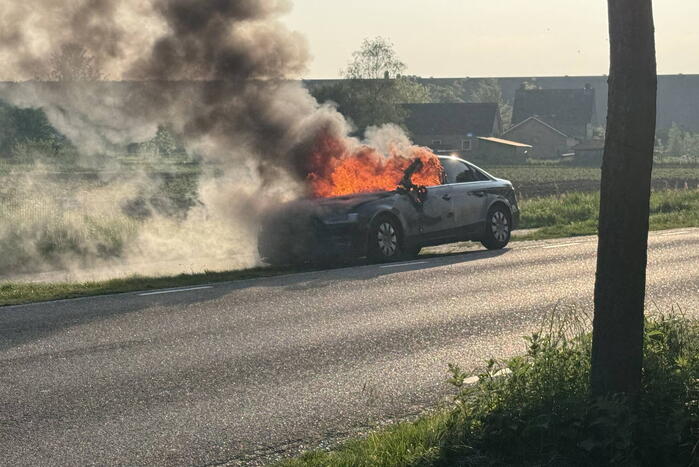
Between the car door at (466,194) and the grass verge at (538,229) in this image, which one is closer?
the grass verge at (538,229)

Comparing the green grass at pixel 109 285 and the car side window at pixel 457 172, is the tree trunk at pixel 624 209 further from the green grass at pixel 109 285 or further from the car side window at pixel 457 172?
the car side window at pixel 457 172

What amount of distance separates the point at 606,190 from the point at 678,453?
1.59 meters

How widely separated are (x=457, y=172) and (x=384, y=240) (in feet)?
8.53

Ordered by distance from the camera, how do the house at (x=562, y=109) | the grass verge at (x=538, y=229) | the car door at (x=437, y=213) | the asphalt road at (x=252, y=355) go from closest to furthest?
the asphalt road at (x=252, y=355) → the grass verge at (x=538, y=229) → the car door at (x=437, y=213) → the house at (x=562, y=109)

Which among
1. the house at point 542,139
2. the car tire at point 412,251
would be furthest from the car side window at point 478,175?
the house at point 542,139

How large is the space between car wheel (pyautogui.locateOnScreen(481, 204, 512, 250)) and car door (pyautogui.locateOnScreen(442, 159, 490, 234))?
24 centimetres

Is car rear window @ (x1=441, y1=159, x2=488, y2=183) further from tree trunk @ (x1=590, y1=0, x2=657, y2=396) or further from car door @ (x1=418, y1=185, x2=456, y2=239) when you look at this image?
tree trunk @ (x1=590, y1=0, x2=657, y2=396)

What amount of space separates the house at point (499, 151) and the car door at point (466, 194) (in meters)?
85.6

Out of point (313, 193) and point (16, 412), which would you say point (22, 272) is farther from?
point (16, 412)

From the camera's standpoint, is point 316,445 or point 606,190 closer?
point 606,190

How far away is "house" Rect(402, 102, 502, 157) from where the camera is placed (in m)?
114

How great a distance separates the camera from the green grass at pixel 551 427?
19.0 ft

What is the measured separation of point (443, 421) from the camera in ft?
21.5

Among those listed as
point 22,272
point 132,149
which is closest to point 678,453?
point 22,272
